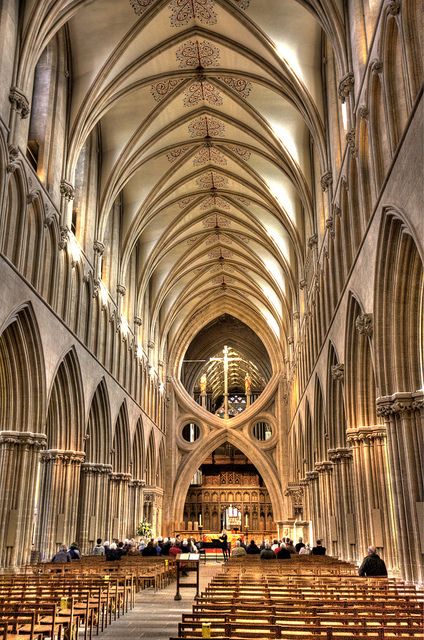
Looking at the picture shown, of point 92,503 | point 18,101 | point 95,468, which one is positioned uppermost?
point 18,101

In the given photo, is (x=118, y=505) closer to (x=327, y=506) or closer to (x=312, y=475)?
(x=312, y=475)

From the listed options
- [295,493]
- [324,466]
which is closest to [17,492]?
[324,466]

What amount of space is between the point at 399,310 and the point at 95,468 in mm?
16099

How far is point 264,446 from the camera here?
41906mm

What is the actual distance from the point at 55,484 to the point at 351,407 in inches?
390

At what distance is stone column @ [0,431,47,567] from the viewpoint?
15789mm

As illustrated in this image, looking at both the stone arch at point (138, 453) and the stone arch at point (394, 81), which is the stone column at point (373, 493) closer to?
the stone arch at point (394, 81)

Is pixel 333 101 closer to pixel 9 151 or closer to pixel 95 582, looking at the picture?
pixel 9 151

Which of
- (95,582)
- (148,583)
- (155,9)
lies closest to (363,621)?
(95,582)

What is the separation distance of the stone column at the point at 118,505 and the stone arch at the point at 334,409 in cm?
1127

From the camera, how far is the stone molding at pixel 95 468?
2477cm

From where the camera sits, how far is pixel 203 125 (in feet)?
91.1

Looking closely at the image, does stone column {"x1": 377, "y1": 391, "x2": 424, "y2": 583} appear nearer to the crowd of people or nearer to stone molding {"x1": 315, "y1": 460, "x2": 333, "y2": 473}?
the crowd of people

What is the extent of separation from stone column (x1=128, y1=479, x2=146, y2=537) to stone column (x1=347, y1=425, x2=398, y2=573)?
1757 cm
